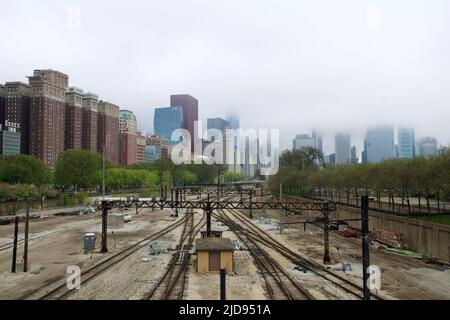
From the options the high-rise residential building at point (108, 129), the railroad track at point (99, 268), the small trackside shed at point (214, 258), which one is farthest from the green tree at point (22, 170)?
the high-rise residential building at point (108, 129)

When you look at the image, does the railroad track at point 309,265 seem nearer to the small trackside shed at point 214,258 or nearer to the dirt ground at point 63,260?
the small trackside shed at point 214,258

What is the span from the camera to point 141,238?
48938 millimetres

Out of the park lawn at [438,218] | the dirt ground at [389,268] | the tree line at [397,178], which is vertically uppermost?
the tree line at [397,178]

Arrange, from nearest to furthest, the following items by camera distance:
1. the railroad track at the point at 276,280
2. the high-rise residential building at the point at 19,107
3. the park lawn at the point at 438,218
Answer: the railroad track at the point at 276,280 → the park lawn at the point at 438,218 → the high-rise residential building at the point at 19,107

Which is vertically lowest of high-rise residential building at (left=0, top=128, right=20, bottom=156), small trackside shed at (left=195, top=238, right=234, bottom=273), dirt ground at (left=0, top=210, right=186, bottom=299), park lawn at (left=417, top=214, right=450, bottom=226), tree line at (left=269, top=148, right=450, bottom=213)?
dirt ground at (left=0, top=210, right=186, bottom=299)

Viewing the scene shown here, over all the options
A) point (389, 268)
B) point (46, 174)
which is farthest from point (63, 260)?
point (46, 174)

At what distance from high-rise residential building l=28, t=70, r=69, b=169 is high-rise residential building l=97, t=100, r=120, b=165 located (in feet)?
93.9

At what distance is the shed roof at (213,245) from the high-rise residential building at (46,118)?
418 feet

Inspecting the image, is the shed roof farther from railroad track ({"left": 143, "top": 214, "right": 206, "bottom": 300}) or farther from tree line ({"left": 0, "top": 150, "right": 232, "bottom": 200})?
tree line ({"left": 0, "top": 150, "right": 232, "bottom": 200})

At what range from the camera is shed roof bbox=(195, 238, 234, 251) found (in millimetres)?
29719

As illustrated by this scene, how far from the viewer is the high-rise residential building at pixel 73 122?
16188 centimetres

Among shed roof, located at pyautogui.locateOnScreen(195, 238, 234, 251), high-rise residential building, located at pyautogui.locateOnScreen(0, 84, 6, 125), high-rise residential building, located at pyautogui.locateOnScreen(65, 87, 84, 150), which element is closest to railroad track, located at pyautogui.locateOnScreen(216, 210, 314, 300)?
shed roof, located at pyautogui.locateOnScreen(195, 238, 234, 251)

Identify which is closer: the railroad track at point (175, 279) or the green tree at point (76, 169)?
the railroad track at point (175, 279)
